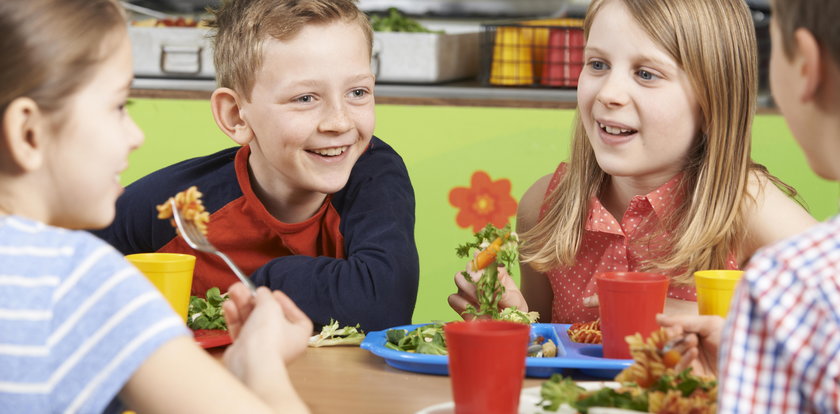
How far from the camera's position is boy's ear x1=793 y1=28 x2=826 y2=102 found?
750 mm

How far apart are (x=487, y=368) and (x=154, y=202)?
93 cm

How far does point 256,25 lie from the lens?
1.53 m

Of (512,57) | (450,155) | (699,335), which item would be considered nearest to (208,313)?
(699,335)

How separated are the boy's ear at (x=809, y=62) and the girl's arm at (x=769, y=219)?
707 millimetres

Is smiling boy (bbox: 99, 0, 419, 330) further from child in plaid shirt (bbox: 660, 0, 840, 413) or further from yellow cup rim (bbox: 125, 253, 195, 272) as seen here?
child in plaid shirt (bbox: 660, 0, 840, 413)

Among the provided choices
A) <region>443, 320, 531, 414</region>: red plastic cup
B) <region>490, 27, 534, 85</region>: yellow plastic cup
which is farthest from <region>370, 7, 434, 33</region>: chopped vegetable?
<region>443, 320, 531, 414</region>: red plastic cup

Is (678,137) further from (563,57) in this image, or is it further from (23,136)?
(563,57)

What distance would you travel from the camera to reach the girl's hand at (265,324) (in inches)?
34.8

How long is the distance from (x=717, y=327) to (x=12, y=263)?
0.65 metres

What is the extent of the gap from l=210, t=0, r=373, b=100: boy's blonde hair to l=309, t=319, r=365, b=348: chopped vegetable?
480mm

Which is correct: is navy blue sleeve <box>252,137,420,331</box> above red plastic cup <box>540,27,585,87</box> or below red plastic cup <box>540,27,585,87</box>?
below

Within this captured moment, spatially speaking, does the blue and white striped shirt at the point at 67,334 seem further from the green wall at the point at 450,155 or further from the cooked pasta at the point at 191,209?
the green wall at the point at 450,155

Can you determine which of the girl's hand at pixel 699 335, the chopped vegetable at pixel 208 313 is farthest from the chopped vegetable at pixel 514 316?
the chopped vegetable at pixel 208 313

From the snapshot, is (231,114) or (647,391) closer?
(647,391)
